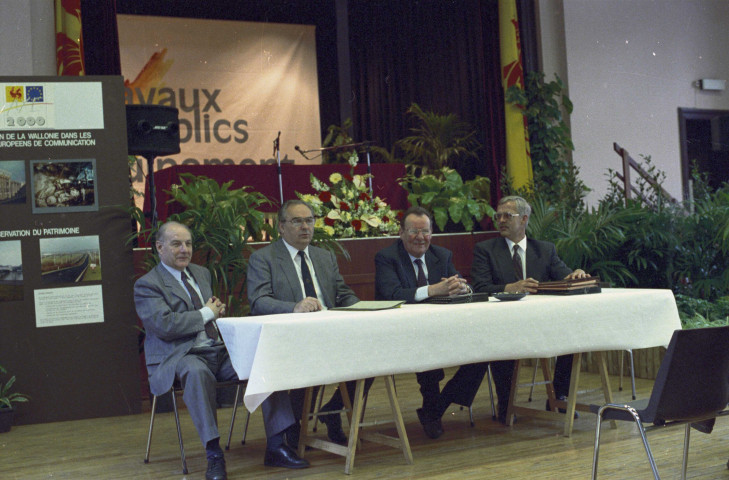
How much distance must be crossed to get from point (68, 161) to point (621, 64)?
21.2ft

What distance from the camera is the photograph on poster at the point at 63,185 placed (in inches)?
209

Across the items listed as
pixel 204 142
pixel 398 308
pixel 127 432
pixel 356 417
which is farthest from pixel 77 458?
pixel 204 142

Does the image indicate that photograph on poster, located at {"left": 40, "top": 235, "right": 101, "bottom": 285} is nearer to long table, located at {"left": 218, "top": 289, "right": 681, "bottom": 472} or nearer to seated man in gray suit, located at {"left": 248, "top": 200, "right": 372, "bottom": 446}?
seated man in gray suit, located at {"left": 248, "top": 200, "right": 372, "bottom": 446}

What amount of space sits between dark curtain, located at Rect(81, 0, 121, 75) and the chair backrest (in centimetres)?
672

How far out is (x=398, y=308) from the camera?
12.7 feet

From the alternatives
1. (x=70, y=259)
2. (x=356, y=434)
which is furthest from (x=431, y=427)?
(x=70, y=259)

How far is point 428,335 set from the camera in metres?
3.77

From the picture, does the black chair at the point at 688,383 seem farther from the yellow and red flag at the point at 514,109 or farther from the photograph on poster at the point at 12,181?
the yellow and red flag at the point at 514,109

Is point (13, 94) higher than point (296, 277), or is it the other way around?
point (13, 94)

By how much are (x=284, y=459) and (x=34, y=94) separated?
290cm

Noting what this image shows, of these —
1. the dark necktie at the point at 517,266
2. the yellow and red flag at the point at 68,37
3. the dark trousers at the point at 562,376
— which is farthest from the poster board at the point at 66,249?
the dark trousers at the point at 562,376

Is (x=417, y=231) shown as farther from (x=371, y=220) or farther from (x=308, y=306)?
(x=371, y=220)

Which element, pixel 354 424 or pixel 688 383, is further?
pixel 354 424

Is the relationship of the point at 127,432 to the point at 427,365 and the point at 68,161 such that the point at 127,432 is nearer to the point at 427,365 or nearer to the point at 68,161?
the point at 68,161
